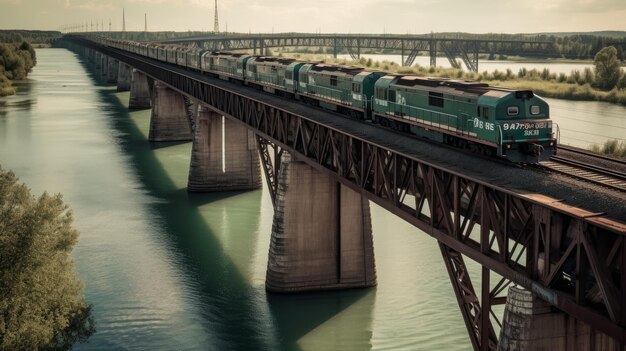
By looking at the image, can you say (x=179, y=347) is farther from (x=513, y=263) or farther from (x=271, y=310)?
(x=513, y=263)

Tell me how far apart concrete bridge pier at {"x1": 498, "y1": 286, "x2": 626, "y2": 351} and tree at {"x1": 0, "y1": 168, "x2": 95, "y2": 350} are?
1718 centimetres

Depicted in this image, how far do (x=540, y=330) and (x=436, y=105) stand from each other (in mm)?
15901

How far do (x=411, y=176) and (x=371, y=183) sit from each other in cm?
489

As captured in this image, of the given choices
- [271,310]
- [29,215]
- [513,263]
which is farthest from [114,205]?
[513,263]

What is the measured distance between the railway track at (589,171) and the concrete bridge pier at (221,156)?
37908 mm

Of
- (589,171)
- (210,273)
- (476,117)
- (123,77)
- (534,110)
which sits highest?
Result: (123,77)

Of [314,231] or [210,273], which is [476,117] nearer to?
[314,231]

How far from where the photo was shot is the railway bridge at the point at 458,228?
16891mm

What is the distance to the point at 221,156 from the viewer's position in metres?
63.2

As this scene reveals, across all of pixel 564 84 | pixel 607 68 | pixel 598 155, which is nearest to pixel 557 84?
pixel 564 84

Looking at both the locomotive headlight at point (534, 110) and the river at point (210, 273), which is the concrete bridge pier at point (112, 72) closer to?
the river at point (210, 273)

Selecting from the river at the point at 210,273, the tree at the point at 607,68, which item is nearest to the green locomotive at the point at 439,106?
the river at the point at 210,273

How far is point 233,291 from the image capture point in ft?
132

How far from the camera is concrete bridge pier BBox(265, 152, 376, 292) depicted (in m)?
37.4
